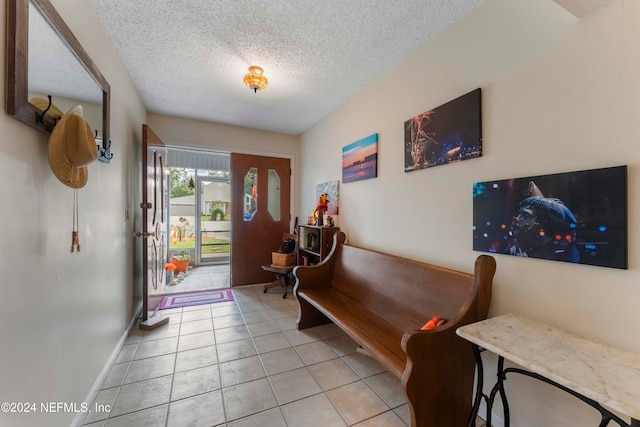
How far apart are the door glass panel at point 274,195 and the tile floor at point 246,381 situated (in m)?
2.08

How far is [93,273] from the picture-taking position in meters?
1.66

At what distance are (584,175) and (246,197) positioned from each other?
392cm

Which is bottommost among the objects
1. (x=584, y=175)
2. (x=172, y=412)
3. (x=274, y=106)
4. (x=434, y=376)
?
(x=172, y=412)

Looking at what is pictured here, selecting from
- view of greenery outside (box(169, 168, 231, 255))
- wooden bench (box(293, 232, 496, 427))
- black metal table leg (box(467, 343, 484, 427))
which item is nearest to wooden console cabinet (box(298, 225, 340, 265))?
wooden bench (box(293, 232, 496, 427))

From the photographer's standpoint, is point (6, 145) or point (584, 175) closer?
point (6, 145)

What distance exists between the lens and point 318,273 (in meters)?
2.68

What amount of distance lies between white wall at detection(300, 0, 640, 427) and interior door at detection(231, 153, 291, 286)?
2629mm

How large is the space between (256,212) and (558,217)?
377 cm

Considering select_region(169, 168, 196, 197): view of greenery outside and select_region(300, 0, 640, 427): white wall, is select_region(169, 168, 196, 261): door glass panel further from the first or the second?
select_region(300, 0, 640, 427): white wall

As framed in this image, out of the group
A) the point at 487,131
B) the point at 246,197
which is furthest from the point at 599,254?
the point at 246,197

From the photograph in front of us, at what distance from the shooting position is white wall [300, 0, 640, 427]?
1062mm

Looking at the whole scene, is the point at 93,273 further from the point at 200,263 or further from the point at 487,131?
the point at 200,263

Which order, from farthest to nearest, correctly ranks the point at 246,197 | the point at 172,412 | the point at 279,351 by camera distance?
the point at 246,197
the point at 279,351
the point at 172,412

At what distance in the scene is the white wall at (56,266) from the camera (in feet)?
3.07
